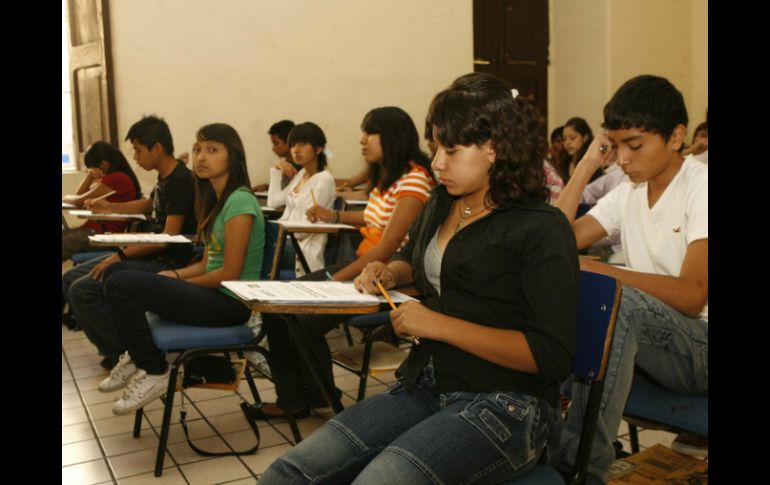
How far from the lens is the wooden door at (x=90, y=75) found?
548cm

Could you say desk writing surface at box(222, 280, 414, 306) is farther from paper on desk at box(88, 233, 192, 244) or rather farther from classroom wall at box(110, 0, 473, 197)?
classroom wall at box(110, 0, 473, 197)

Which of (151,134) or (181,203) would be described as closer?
(181,203)

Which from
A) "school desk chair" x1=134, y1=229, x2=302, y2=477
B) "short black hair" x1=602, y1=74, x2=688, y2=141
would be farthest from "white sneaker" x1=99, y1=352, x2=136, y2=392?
"short black hair" x1=602, y1=74, x2=688, y2=141

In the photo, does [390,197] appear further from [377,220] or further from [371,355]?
[371,355]

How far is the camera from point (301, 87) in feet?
20.1

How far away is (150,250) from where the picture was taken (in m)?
3.40

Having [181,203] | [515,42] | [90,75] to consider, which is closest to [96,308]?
[181,203]

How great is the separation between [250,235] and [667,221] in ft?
4.66

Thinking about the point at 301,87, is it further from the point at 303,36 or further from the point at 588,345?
the point at 588,345

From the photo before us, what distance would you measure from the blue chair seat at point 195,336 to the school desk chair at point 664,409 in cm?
127

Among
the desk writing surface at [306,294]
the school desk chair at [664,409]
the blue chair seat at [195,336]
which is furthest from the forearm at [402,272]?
the blue chair seat at [195,336]

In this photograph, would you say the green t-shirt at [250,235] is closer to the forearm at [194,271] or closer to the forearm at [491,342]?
the forearm at [194,271]

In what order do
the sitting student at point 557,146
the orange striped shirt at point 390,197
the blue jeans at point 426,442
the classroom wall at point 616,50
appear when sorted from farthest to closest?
1. the classroom wall at point 616,50
2. the sitting student at point 557,146
3. the orange striped shirt at point 390,197
4. the blue jeans at point 426,442
